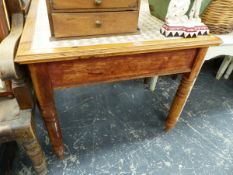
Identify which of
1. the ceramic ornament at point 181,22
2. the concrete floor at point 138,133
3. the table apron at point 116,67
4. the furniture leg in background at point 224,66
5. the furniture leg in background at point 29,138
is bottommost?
the concrete floor at point 138,133

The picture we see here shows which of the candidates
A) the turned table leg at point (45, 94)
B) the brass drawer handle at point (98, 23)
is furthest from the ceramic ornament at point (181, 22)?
the turned table leg at point (45, 94)

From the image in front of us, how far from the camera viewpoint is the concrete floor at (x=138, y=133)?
3.46 ft

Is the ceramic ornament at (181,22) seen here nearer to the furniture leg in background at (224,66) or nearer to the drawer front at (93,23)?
the drawer front at (93,23)

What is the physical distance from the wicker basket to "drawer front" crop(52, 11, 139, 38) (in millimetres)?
495

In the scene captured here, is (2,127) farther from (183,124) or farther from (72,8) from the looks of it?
(183,124)

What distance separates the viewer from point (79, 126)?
1.24 metres

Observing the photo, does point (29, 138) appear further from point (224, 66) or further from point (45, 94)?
point (224, 66)

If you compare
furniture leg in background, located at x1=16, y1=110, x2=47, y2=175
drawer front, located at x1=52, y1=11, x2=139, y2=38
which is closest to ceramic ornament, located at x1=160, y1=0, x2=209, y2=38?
drawer front, located at x1=52, y1=11, x2=139, y2=38

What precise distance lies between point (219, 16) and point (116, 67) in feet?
2.19

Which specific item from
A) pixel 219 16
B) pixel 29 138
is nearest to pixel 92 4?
pixel 29 138

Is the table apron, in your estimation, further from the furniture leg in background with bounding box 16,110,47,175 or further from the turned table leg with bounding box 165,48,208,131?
the furniture leg in background with bounding box 16,110,47,175

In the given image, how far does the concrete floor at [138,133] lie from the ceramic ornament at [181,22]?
0.67m

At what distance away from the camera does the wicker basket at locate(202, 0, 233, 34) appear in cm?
96

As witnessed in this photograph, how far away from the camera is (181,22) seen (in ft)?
2.68
